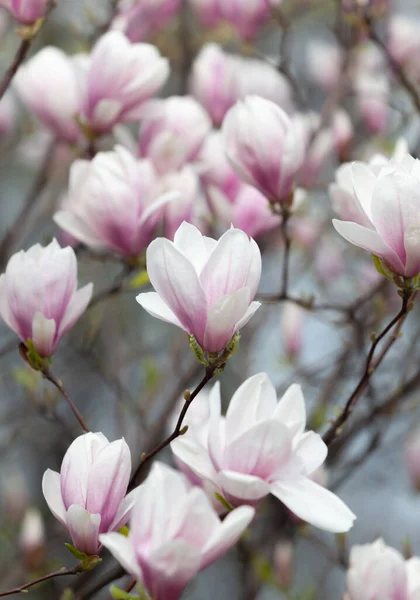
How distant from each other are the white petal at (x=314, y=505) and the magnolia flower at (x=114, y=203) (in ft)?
1.08

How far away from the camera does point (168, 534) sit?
390 mm

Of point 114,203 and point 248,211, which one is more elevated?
point 114,203

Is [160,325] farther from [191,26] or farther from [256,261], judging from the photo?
[256,261]

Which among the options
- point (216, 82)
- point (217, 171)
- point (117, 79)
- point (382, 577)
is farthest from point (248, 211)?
point (382, 577)

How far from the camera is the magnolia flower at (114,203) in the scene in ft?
2.37

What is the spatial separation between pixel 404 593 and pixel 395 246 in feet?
0.85

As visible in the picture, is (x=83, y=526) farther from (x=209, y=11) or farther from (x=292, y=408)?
(x=209, y=11)

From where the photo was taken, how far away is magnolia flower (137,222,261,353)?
19.2 inches

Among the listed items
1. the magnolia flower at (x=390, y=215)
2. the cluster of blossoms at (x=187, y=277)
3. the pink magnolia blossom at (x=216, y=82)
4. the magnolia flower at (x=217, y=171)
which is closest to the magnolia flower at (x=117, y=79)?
the cluster of blossoms at (x=187, y=277)

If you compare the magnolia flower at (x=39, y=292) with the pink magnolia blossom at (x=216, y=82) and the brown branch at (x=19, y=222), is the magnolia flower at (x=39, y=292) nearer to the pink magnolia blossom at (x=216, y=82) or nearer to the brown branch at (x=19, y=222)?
the brown branch at (x=19, y=222)

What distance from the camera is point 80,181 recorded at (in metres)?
0.74

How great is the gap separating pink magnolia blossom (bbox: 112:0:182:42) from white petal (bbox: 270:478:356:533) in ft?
2.19

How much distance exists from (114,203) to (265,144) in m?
0.16

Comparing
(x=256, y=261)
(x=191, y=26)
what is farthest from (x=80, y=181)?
(x=191, y=26)
